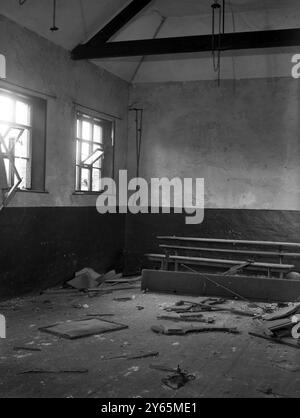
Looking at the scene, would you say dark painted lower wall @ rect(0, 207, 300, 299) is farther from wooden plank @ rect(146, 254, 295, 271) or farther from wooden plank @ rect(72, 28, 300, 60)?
wooden plank @ rect(72, 28, 300, 60)

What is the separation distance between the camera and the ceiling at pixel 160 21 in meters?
6.88

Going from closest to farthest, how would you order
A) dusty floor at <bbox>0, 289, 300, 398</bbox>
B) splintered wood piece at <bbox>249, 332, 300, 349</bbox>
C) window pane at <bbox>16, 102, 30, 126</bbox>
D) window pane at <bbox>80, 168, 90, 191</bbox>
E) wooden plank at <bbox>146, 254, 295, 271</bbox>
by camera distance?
dusty floor at <bbox>0, 289, 300, 398</bbox>
splintered wood piece at <bbox>249, 332, 300, 349</bbox>
window pane at <bbox>16, 102, 30, 126</bbox>
wooden plank at <bbox>146, 254, 295, 271</bbox>
window pane at <bbox>80, 168, 90, 191</bbox>

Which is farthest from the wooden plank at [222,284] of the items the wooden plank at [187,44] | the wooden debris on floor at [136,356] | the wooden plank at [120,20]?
the wooden plank at [120,20]

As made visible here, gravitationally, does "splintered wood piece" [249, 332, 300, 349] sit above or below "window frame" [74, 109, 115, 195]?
below

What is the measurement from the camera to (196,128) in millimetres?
9383

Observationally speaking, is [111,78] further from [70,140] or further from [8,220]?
[8,220]

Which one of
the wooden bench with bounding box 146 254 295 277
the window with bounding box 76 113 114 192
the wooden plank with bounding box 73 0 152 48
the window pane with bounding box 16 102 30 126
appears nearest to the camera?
the window pane with bounding box 16 102 30 126

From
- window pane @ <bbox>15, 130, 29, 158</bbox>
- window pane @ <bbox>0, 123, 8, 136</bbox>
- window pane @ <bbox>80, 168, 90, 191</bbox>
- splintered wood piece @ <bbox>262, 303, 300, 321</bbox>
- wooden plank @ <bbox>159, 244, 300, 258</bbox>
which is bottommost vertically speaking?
splintered wood piece @ <bbox>262, 303, 300, 321</bbox>

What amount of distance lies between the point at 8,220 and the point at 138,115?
13.2 ft

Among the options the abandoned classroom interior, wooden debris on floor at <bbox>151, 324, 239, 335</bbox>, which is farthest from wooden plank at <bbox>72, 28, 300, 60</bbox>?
wooden debris on floor at <bbox>151, 324, 239, 335</bbox>

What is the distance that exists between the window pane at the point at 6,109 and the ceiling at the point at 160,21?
1017 millimetres

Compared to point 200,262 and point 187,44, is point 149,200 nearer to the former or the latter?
point 200,262

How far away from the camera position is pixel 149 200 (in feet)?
31.7

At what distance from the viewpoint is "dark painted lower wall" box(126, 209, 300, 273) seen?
8.91 m
